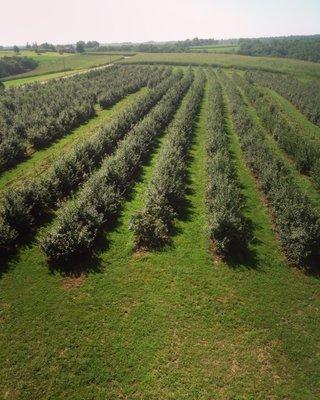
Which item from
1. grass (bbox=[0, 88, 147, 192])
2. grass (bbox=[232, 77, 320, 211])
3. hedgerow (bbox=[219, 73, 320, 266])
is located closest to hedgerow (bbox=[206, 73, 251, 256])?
hedgerow (bbox=[219, 73, 320, 266])

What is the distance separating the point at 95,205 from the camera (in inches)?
898

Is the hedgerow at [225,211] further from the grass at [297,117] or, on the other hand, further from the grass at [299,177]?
the grass at [297,117]

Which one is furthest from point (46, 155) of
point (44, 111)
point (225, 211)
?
point (225, 211)

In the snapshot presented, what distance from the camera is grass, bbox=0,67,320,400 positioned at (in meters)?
13.3

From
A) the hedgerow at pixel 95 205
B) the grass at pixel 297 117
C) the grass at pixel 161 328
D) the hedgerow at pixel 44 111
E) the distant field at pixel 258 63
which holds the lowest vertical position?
the grass at pixel 161 328

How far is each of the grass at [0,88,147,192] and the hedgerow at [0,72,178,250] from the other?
3480mm

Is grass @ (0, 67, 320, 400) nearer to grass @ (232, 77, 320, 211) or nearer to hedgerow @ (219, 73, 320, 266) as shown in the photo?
hedgerow @ (219, 73, 320, 266)

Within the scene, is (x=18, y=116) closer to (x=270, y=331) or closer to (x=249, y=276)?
(x=249, y=276)

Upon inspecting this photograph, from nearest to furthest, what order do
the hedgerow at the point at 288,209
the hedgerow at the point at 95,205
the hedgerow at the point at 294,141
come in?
the hedgerow at the point at 95,205
the hedgerow at the point at 288,209
the hedgerow at the point at 294,141

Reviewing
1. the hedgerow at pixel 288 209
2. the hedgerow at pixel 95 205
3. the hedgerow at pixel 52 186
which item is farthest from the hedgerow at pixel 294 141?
the hedgerow at pixel 52 186

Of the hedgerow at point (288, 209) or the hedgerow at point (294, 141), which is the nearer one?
the hedgerow at point (288, 209)

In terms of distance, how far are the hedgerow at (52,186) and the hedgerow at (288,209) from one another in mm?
16042

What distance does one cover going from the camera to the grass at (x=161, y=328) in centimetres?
1326

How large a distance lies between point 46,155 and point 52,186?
13163mm
